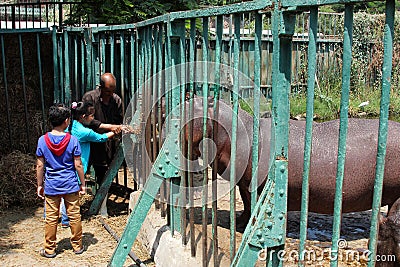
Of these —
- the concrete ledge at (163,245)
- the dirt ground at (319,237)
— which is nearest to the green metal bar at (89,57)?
the dirt ground at (319,237)

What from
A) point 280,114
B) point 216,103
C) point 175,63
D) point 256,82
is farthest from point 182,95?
point 280,114

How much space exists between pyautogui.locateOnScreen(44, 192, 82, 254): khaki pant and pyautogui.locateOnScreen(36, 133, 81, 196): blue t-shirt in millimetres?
97

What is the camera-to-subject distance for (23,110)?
24.4 feet

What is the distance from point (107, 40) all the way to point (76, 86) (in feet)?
2.97

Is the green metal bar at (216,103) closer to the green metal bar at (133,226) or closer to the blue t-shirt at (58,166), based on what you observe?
the green metal bar at (133,226)

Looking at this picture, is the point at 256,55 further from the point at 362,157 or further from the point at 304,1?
the point at 362,157

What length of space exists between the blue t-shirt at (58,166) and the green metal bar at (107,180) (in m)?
0.88

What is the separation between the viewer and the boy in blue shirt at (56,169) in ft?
15.9

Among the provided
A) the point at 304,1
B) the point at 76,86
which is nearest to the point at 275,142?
the point at 304,1

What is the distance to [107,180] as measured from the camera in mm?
5910

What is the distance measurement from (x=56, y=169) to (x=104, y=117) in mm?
1246

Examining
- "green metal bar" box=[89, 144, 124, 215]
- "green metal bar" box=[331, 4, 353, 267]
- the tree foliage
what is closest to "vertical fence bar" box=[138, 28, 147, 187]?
"green metal bar" box=[89, 144, 124, 215]

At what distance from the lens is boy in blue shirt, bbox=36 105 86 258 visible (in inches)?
190

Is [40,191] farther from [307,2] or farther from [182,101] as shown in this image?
[307,2]
